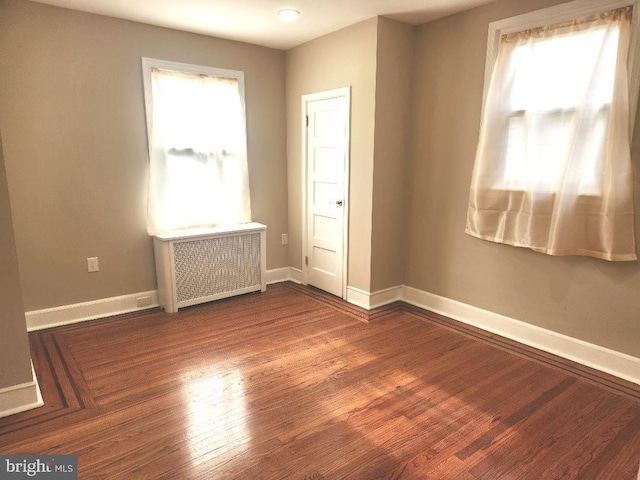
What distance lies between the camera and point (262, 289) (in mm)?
4199

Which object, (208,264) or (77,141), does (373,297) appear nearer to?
(208,264)

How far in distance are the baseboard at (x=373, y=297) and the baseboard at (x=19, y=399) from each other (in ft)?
8.16

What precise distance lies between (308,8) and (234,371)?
2.71 metres

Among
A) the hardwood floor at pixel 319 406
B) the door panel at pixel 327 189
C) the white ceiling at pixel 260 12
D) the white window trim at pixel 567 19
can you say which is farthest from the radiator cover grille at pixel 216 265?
the white window trim at pixel 567 19

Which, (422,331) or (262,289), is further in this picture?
(262,289)

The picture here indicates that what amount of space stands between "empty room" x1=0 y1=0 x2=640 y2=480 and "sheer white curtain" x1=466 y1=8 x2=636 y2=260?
0.05 feet

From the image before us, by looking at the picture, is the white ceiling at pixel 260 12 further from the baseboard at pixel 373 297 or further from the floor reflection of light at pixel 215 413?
the floor reflection of light at pixel 215 413

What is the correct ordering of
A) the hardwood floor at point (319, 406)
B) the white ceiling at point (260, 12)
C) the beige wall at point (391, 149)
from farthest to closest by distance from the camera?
the beige wall at point (391, 149) → the white ceiling at point (260, 12) → the hardwood floor at point (319, 406)

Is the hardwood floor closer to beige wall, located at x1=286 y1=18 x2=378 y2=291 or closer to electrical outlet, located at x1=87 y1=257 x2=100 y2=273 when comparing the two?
electrical outlet, located at x1=87 y1=257 x2=100 y2=273

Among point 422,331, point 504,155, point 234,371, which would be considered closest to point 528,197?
point 504,155

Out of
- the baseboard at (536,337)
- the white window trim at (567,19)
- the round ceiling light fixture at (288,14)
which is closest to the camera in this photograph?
the white window trim at (567,19)

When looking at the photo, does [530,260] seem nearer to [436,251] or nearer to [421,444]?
[436,251]

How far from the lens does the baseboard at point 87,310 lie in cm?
322

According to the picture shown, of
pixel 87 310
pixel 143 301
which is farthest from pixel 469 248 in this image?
pixel 87 310
